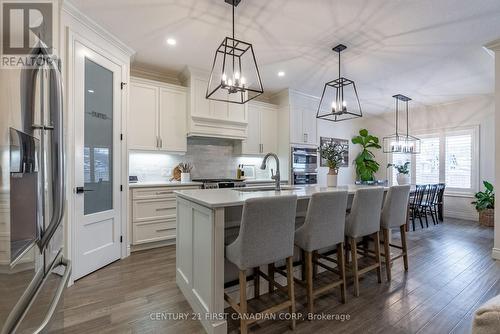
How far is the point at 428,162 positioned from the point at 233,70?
604 cm

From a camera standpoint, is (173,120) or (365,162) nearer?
(173,120)

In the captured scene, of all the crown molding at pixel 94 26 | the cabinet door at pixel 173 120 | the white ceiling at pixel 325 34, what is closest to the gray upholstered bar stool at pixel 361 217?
the white ceiling at pixel 325 34

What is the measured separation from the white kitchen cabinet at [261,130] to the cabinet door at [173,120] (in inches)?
47.3

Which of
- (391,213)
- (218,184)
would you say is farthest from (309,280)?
(218,184)

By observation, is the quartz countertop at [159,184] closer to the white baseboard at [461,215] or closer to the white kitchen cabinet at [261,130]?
the white kitchen cabinet at [261,130]

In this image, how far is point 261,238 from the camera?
1621 mm

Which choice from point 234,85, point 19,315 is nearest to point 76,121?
point 234,85

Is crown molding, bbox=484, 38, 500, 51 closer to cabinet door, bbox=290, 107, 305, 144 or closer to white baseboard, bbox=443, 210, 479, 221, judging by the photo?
cabinet door, bbox=290, 107, 305, 144

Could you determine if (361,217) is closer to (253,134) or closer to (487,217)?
(253,134)

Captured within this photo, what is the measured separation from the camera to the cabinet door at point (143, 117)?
3.51m

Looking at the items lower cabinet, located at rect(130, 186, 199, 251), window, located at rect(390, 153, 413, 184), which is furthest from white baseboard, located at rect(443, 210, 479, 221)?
lower cabinet, located at rect(130, 186, 199, 251)

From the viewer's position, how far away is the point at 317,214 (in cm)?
189

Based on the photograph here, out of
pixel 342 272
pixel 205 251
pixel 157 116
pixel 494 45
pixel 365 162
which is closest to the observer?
pixel 205 251

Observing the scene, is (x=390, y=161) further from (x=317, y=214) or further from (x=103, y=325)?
(x=103, y=325)
